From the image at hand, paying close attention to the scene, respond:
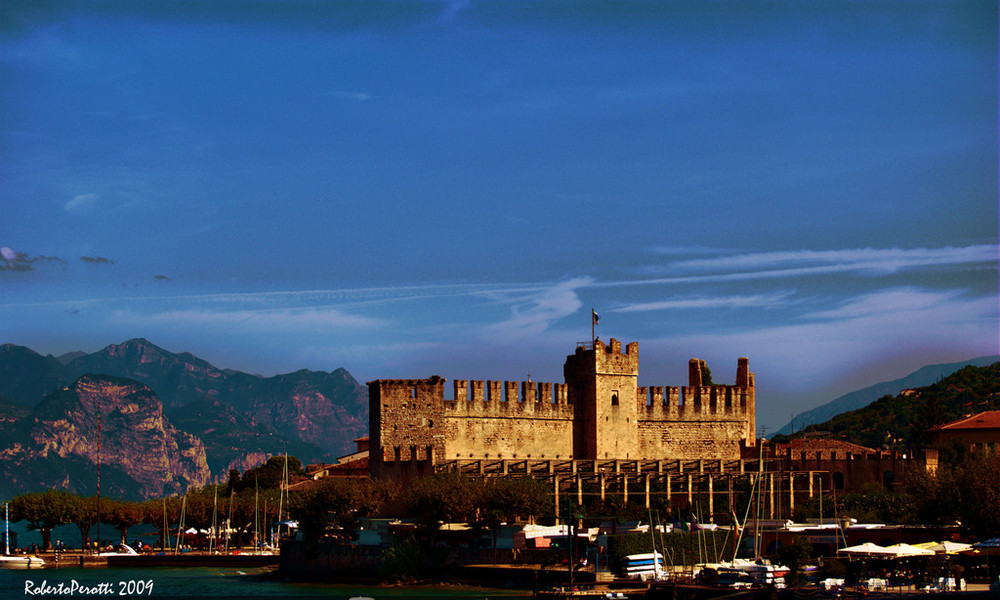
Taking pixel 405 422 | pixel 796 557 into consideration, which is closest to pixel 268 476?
pixel 405 422

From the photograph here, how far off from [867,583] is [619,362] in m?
25.7

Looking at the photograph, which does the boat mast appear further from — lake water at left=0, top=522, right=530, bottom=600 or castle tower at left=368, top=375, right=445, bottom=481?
castle tower at left=368, top=375, right=445, bottom=481

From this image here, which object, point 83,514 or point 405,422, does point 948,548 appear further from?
point 83,514

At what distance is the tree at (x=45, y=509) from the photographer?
A: 77.1 meters

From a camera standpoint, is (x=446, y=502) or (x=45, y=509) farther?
(x=45, y=509)

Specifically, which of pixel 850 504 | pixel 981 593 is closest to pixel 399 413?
pixel 850 504

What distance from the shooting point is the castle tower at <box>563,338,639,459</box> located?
6488cm

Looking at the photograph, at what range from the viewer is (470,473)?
60.8 metres

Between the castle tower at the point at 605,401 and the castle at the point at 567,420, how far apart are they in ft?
0.16

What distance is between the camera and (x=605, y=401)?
65.2 metres

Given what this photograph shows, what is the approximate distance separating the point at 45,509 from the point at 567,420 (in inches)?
1271

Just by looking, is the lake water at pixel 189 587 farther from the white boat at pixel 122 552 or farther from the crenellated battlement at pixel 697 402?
the crenellated battlement at pixel 697 402

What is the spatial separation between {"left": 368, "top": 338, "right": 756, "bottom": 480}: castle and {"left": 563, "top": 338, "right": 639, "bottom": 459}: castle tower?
0.05 meters

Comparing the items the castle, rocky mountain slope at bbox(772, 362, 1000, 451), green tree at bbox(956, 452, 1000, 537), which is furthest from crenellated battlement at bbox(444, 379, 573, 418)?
rocky mountain slope at bbox(772, 362, 1000, 451)
